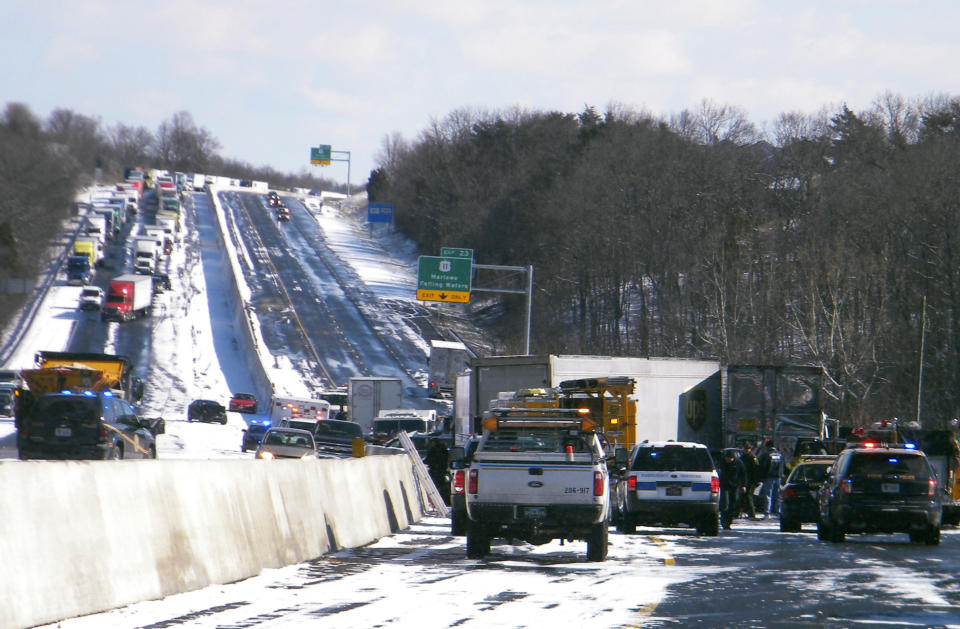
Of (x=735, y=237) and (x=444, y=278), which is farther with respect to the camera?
(x=735, y=237)

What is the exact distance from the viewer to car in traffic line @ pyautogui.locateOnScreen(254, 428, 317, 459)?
124 feet

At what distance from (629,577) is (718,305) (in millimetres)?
57531

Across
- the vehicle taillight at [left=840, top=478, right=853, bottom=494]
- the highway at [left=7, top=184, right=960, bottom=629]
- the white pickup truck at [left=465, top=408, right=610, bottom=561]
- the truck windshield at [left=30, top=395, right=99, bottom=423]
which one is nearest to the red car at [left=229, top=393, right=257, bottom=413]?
the truck windshield at [left=30, top=395, right=99, bottom=423]

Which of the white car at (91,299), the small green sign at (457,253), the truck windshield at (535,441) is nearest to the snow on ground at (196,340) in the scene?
the white car at (91,299)

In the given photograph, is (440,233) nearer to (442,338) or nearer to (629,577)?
(442,338)

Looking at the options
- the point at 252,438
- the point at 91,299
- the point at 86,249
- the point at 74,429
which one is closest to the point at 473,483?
the point at 74,429

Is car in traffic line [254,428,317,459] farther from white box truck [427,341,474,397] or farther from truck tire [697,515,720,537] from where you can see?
white box truck [427,341,474,397]

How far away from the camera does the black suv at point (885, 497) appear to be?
20.0m

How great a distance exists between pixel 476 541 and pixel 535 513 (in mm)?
810

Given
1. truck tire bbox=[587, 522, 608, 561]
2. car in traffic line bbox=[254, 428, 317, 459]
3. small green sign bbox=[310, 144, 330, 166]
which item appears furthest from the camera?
small green sign bbox=[310, 144, 330, 166]

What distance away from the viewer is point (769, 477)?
28.9 metres

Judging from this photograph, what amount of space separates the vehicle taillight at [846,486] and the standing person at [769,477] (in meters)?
7.62

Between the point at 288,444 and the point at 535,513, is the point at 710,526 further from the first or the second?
the point at 288,444

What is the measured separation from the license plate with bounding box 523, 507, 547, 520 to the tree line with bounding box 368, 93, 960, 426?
34.6m
